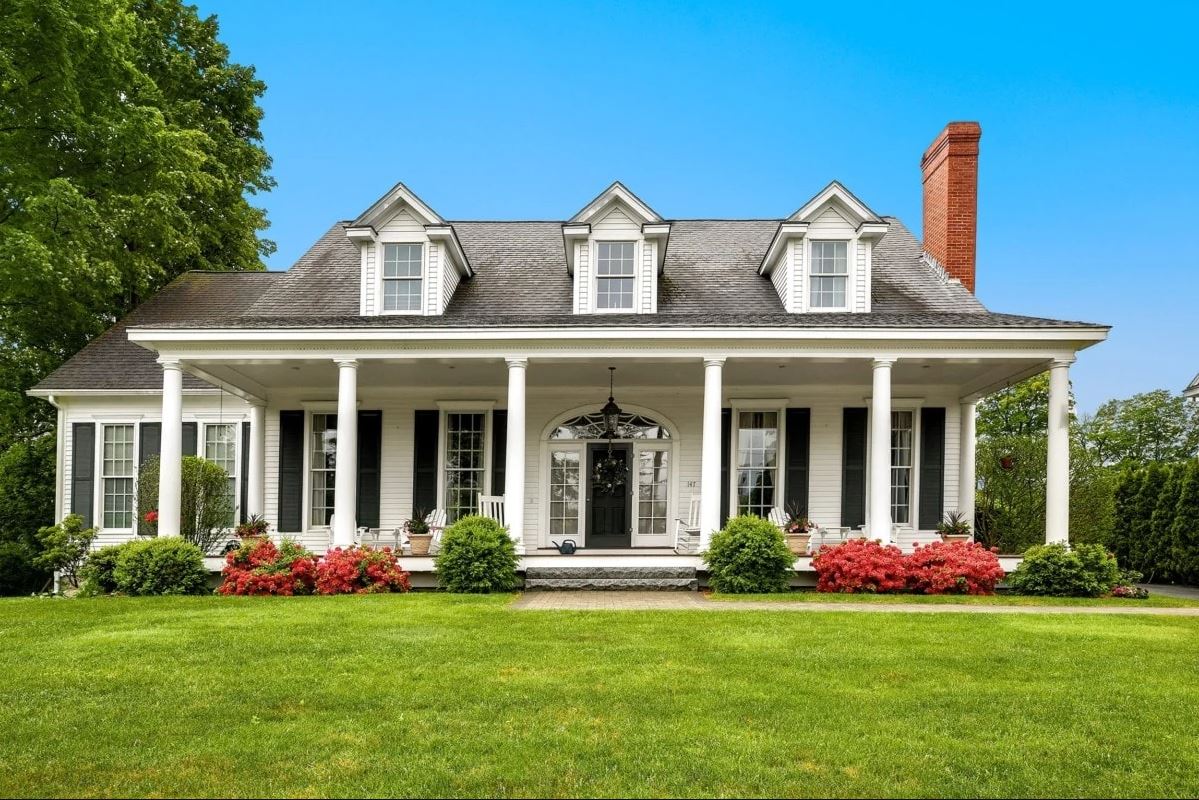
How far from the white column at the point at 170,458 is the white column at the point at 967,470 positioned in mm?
14486

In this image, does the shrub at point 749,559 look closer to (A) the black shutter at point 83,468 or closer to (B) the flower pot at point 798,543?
(B) the flower pot at point 798,543

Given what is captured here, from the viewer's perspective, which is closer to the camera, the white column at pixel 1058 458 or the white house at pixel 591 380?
the white column at pixel 1058 458

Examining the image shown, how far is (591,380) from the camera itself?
1552 centimetres

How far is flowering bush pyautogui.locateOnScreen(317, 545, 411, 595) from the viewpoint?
11.9m

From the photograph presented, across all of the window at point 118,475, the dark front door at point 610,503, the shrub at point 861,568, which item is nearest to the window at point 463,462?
the dark front door at point 610,503

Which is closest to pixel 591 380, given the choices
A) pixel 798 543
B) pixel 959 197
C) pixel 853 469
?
pixel 798 543

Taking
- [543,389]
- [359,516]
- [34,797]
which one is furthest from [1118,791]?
[359,516]

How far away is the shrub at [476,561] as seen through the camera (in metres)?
12.1

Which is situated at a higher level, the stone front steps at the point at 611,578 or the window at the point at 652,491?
the window at the point at 652,491

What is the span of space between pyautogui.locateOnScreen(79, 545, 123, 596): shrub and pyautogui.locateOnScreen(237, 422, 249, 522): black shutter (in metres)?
3.64

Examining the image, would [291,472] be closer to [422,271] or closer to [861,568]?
[422,271]

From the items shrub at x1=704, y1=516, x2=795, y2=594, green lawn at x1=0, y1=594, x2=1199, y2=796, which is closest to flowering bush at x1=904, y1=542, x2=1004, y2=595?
shrub at x1=704, y1=516, x2=795, y2=594

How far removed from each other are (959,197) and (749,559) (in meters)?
9.50

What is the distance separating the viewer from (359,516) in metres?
15.6
